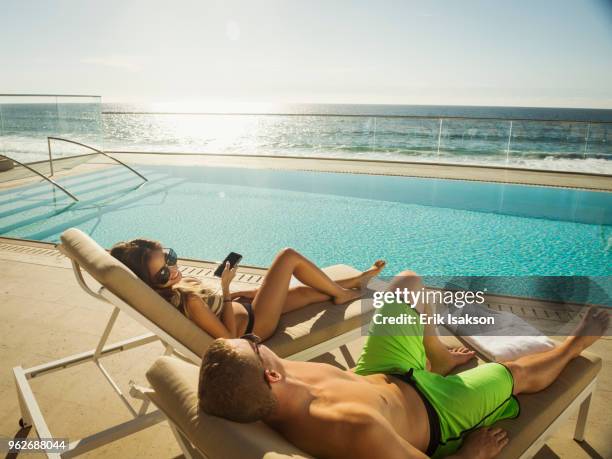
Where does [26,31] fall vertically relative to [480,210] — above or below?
above

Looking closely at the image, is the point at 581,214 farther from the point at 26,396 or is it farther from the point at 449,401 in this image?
the point at 26,396

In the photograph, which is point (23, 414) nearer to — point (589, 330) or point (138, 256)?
point (138, 256)

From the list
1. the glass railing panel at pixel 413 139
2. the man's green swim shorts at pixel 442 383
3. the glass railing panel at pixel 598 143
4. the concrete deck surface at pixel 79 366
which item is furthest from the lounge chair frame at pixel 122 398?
the glass railing panel at pixel 598 143

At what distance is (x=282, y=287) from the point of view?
96.3 inches

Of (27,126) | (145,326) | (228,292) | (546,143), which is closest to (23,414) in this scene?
(145,326)

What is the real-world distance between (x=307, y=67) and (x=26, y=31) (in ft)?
65.5

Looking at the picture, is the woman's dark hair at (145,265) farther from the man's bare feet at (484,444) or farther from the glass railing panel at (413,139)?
the glass railing panel at (413,139)

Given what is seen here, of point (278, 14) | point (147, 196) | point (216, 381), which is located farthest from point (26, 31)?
point (216, 381)

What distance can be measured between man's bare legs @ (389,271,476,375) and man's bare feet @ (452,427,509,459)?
0.49 meters

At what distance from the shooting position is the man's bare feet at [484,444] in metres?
1.40

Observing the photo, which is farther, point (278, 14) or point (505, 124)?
point (278, 14)

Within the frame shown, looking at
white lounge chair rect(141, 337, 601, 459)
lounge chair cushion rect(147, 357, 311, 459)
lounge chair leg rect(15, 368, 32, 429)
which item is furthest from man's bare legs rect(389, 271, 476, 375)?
lounge chair leg rect(15, 368, 32, 429)

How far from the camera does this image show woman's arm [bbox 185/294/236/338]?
210cm

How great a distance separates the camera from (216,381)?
3.59 feet
